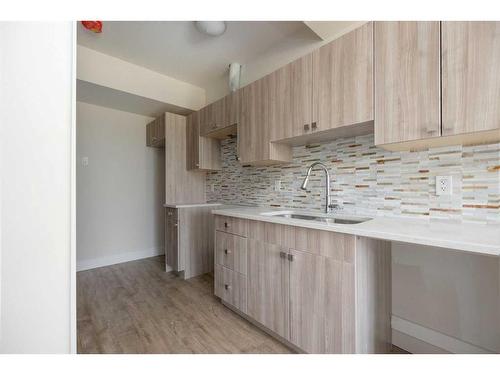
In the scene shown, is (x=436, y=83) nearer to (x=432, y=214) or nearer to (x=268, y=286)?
(x=432, y=214)

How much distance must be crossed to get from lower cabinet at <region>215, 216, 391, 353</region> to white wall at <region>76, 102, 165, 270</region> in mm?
2375

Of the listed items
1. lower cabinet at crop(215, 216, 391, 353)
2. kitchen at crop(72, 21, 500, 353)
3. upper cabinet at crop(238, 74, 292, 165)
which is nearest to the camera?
kitchen at crop(72, 21, 500, 353)

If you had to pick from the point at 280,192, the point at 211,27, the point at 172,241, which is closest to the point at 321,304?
the point at 280,192

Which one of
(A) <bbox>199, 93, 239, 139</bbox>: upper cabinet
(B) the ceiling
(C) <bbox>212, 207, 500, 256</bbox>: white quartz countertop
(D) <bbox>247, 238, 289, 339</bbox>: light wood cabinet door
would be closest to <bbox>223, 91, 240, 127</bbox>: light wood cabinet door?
(A) <bbox>199, 93, 239, 139</bbox>: upper cabinet

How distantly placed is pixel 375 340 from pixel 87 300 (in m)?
2.39

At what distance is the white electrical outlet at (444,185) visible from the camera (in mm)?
1273

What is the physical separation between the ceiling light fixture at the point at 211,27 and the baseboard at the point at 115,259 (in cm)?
302

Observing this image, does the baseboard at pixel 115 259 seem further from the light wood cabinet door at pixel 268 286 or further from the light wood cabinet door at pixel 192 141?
the light wood cabinet door at pixel 268 286

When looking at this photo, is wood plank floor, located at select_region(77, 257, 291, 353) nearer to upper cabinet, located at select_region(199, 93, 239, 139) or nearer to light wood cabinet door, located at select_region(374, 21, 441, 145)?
light wood cabinet door, located at select_region(374, 21, 441, 145)

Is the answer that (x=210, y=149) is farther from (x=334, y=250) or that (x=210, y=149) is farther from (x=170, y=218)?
(x=334, y=250)

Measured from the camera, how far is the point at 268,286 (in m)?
1.54

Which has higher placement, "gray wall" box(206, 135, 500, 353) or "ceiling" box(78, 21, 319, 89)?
"ceiling" box(78, 21, 319, 89)

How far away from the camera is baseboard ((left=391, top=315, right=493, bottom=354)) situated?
126 cm
